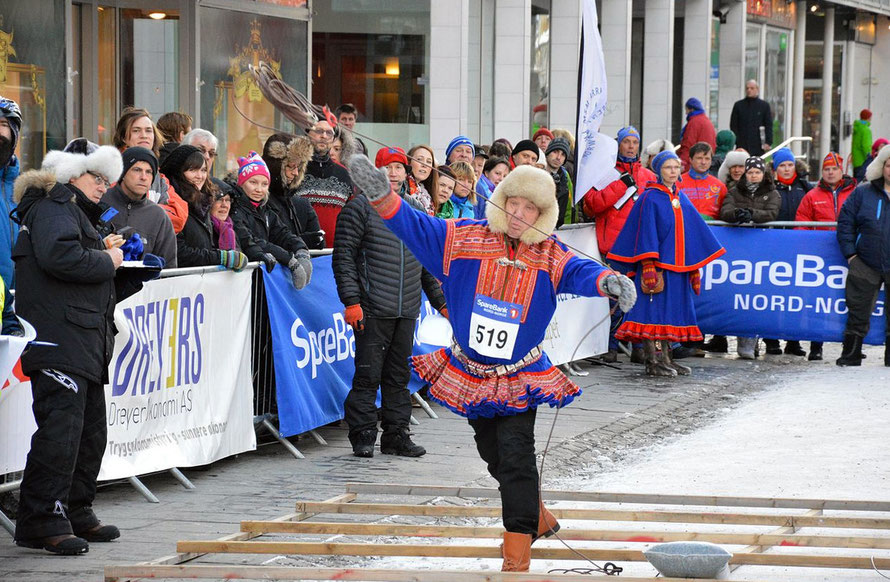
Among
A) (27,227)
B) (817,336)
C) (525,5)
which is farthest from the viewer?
(525,5)

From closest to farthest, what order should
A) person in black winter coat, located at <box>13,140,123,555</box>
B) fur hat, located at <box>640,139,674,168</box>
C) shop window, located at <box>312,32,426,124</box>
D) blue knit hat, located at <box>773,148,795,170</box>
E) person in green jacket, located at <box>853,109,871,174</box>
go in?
person in black winter coat, located at <box>13,140,123,555</box>, fur hat, located at <box>640,139,674,168</box>, blue knit hat, located at <box>773,148,795,170</box>, shop window, located at <box>312,32,426,124</box>, person in green jacket, located at <box>853,109,871,174</box>

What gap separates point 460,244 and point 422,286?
3.37 meters

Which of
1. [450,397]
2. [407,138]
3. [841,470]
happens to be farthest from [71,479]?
[407,138]

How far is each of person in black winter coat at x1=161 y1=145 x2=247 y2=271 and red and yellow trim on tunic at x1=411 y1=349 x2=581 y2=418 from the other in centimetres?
263

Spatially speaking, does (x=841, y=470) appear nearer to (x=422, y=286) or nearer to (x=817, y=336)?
(x=422, y=286)

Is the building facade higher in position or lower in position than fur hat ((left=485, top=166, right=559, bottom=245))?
higher

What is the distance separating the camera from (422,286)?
954 cm

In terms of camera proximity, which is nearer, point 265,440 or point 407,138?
point 265,440

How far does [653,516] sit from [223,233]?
336 centimetres

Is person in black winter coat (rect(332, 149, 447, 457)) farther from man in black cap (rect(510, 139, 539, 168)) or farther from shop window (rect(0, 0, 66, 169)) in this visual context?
shop window (rect(0, 0, 66, 169))

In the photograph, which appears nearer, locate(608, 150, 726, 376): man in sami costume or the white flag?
the white flag

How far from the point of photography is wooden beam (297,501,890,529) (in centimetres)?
668

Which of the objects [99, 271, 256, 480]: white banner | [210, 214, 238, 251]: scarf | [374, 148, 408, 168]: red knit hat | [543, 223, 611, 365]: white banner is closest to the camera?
[99, 271, 256, 480]: white banner

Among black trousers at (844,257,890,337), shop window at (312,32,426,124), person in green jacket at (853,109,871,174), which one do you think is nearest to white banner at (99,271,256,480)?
black trousers at (844,257,890,337)
